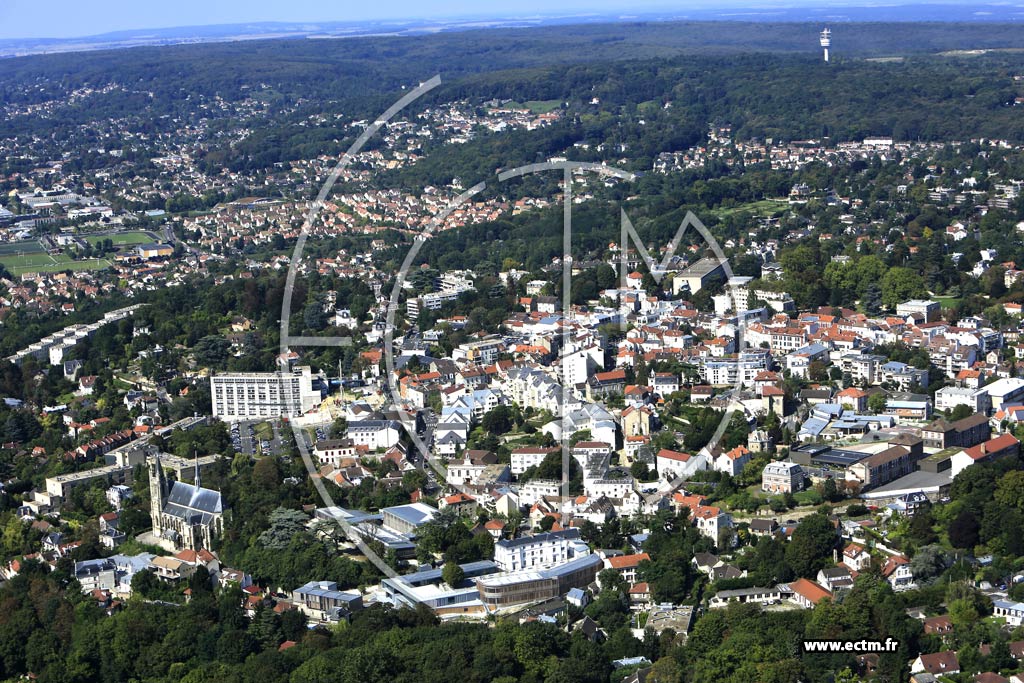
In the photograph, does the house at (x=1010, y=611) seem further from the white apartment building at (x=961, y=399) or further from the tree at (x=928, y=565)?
the white apartment building at (x=961, y=399)

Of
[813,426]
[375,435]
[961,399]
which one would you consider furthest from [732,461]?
[375,435]

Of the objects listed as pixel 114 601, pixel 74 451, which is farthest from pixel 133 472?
pixel 114 601

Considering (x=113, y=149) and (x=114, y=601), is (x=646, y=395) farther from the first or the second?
(x=113, y=149)

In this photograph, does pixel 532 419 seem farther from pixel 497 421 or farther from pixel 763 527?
pixel 763 527

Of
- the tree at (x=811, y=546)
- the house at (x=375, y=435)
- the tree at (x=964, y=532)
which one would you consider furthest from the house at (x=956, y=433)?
the house at (x=375, y=435)

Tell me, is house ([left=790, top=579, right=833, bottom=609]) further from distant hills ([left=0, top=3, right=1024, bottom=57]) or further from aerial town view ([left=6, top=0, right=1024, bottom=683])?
distant hills ([left=0, top=3, right=1024, bottom=57])

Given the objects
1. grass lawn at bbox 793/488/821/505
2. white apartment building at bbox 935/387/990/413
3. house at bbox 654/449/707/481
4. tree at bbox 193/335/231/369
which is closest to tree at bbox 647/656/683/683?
grass lawn at bbox 793/488/821/505
